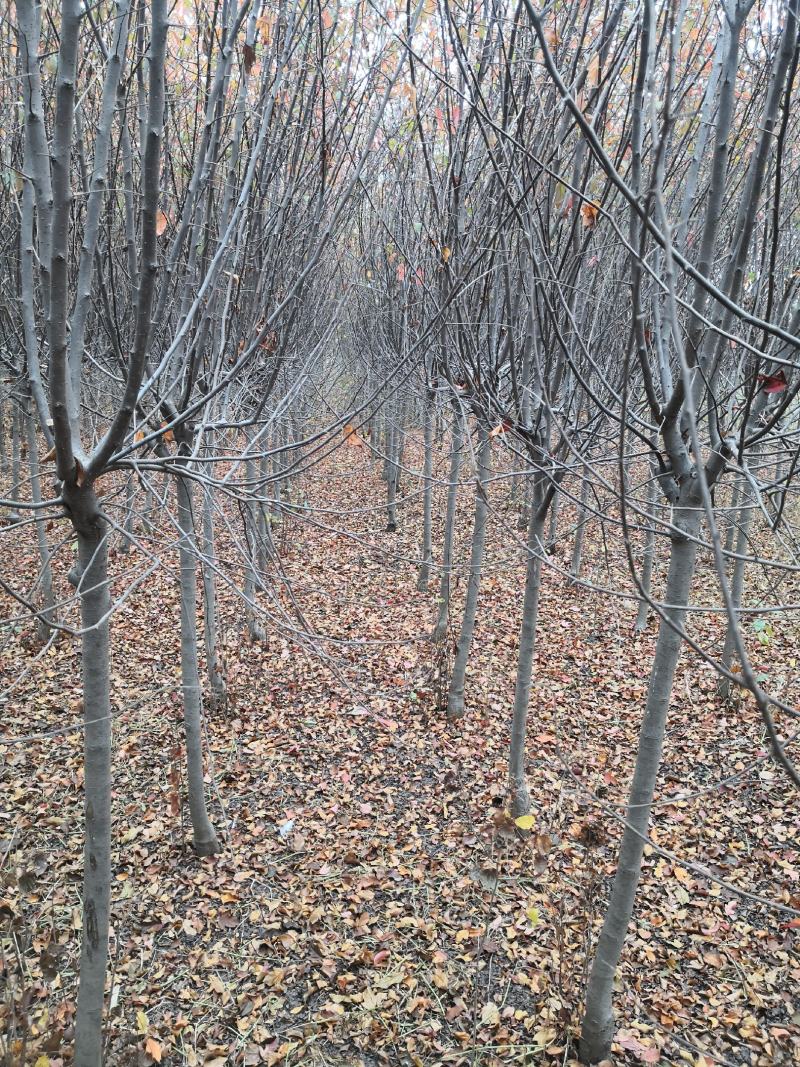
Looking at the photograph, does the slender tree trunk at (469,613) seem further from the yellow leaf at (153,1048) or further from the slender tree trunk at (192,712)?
the yellow leaf at (153,1048)

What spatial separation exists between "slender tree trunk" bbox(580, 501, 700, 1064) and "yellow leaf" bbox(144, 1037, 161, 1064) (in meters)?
2.07

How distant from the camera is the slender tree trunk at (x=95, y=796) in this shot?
2.15m

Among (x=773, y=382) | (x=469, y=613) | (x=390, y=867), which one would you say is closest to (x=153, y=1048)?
(x=390, y=867)

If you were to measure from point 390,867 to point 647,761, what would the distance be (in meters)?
2.38

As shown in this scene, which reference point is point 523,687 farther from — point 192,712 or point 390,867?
point 192,712

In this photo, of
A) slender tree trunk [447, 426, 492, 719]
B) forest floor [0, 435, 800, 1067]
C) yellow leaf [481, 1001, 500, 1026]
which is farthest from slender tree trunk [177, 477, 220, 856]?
slender tree trunk [447, 426, 492, 719]

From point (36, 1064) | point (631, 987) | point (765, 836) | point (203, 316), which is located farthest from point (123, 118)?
point (765, 836)

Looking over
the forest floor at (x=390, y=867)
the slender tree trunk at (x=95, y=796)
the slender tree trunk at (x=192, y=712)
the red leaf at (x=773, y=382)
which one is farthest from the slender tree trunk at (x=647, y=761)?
the slender tree trunk at (x=192, y=712)

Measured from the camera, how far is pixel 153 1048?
114 inches

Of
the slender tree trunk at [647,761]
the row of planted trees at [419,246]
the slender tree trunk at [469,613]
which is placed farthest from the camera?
the slender tree trunk at [469,613]

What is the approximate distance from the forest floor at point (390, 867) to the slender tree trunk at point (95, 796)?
0.24m

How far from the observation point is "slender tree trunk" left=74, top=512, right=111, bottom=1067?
2150mm

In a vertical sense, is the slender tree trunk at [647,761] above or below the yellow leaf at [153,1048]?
above

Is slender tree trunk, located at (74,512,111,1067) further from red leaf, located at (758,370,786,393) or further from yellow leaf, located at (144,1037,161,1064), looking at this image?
red leaf, located at (758,370,786,393)
